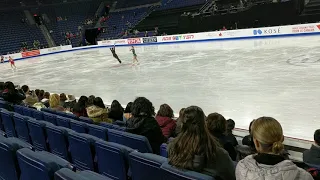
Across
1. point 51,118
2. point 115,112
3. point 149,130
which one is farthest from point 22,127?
point 149,130

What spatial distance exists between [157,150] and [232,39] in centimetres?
1915

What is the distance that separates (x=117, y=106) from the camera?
5.62 metres

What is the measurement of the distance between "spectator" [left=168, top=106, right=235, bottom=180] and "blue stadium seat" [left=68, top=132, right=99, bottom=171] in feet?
4.29

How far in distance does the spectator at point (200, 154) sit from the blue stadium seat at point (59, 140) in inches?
72.0

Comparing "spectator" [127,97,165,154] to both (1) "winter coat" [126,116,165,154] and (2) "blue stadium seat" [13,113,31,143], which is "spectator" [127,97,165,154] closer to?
(1) "winter coat" [126,116,165,154]

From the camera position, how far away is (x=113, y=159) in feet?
9.33

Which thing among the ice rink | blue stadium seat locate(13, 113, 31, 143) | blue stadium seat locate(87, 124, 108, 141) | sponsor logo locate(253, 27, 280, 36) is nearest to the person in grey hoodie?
blue stadium seat locate(87, 124, 108, 141)

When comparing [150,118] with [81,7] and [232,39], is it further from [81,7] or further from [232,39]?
[81,7]

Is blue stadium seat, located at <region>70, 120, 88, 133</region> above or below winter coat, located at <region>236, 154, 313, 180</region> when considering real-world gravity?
below

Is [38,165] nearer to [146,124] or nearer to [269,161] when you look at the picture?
[269,161]

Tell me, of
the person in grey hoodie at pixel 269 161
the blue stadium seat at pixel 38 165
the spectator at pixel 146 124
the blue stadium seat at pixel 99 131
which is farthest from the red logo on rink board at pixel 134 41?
the person in grey hoodie at pixel 269 161

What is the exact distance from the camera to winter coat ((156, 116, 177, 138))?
4.06 meters

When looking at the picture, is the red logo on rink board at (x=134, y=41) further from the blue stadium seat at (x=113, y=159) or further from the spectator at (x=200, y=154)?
the spectator at (x=200, y=154)

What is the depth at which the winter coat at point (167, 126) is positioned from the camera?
13.3 ft
